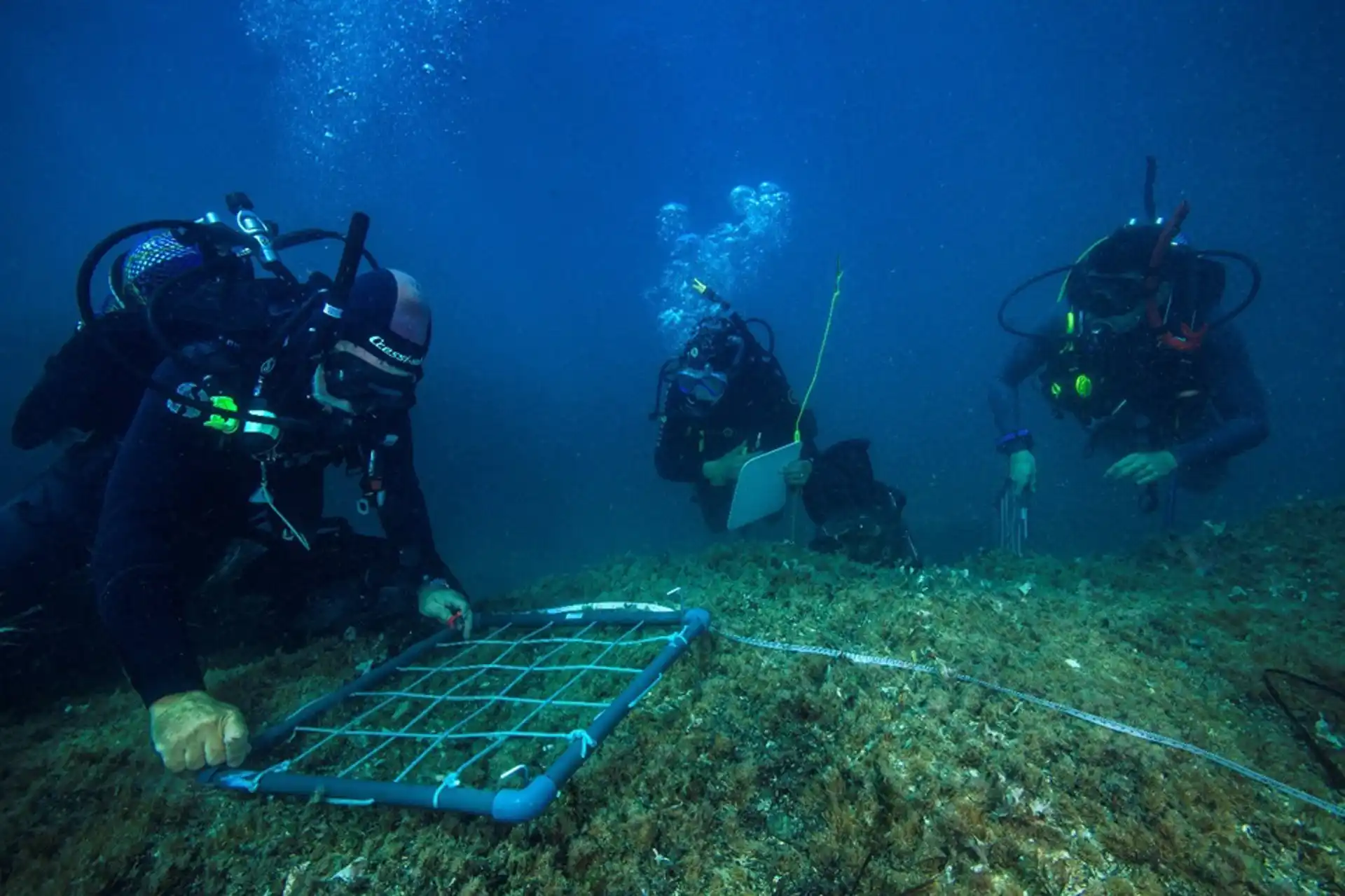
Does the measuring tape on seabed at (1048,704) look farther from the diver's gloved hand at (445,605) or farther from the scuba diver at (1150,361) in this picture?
the scuba diver at (1150,361)

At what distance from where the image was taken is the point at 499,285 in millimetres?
61812

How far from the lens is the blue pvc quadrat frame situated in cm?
199

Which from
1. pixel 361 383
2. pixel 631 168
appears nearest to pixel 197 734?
pixel 361 383

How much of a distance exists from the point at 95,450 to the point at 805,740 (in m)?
4.92

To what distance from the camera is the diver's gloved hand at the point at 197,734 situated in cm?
230

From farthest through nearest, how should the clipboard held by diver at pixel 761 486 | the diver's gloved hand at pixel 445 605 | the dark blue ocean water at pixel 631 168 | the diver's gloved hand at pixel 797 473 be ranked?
the dark blue ocean water at pixel 631 168, the diver's gloved hand at pixel 797 473, the clipboard held by diver at pixel 761 486, the diver's gloved hand at pixel 445 605

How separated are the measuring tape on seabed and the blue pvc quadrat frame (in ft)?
1.31

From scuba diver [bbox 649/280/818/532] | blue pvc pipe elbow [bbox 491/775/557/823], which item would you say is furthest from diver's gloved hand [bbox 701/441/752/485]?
blue pvc pipe elbow [bbox 491/775/557/823]

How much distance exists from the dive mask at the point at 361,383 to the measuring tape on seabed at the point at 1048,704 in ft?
6.59

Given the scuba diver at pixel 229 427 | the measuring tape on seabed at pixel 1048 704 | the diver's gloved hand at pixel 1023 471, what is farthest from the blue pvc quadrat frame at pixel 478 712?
the diver's gloved hand at pixel 1023 471

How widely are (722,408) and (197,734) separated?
608 centimetres

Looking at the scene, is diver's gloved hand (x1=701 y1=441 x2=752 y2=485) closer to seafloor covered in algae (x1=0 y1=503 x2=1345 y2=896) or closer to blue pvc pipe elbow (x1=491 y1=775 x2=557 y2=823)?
seafloor covered in algae (x1=0 y1=503 x2=1345 y2=896)

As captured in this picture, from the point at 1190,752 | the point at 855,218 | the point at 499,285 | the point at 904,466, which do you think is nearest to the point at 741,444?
the point at 1190,752

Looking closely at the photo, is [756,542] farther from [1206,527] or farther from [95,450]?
[95,450]
